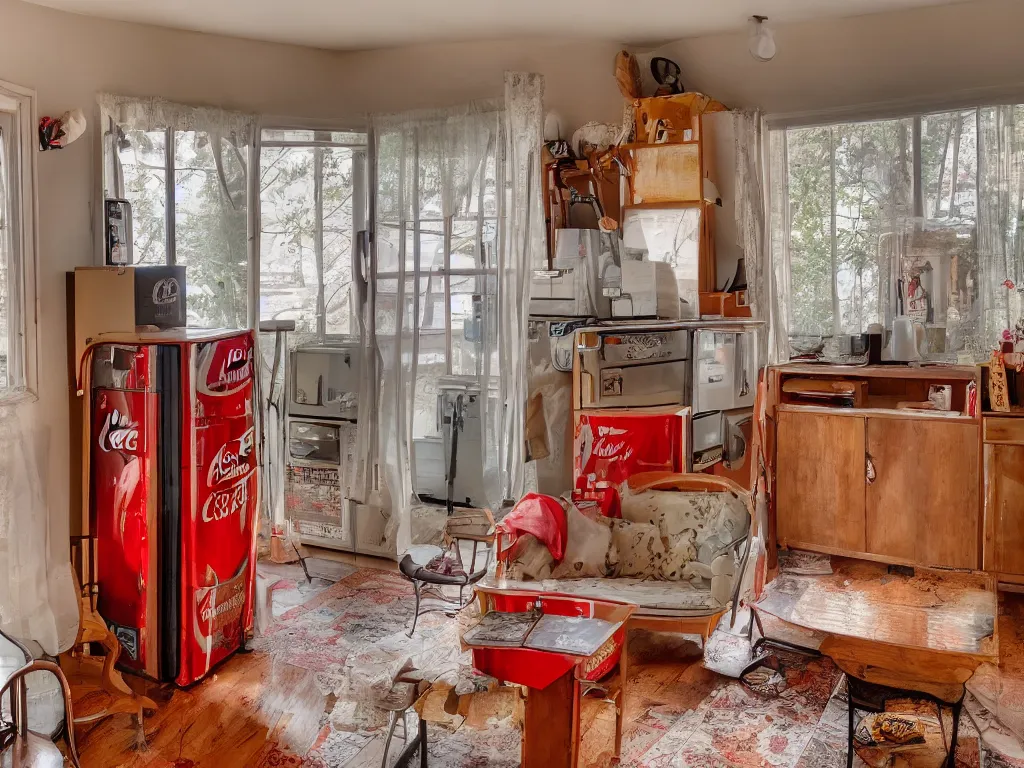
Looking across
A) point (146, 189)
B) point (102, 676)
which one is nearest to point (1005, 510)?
point (102, 676)

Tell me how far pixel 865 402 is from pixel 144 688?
11.6ft

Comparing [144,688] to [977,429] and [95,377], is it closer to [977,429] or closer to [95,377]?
[95,377]

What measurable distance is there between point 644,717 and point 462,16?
3.15 m

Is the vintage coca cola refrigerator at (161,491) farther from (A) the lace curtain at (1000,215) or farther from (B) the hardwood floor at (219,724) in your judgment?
(A) the lace curtain at (1000,215)

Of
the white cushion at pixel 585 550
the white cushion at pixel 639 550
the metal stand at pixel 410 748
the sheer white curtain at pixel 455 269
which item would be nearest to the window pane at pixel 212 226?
the sheer white curtain at pixel 455 269

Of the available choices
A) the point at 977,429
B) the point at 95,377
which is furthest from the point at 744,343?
the point at 95,377

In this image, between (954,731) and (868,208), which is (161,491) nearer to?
(954,731)

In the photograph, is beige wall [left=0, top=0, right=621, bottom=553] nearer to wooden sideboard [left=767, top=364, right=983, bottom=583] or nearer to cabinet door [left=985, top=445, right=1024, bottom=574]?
wooden sideboard [left=767, top=364, right=983, bottom=583]

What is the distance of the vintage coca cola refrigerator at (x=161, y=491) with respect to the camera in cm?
338

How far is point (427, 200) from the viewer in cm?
480

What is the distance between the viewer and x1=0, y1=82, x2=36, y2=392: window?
3.40 meters

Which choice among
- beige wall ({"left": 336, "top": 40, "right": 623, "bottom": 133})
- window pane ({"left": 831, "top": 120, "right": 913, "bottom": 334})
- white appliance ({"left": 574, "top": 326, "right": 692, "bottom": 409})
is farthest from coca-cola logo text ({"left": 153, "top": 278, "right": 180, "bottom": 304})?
window pane ({"left": 831, "top": 120, "right": 913, "bottom": 334})

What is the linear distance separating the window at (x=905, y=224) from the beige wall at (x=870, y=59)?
5.6 inches

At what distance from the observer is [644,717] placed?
3.25 m
